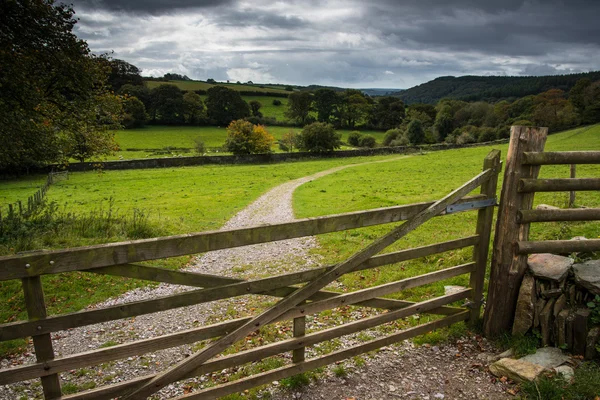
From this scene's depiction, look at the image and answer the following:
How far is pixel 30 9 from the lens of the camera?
45.4 feet

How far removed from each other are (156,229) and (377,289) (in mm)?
11550

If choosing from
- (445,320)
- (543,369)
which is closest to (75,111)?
(445,320)

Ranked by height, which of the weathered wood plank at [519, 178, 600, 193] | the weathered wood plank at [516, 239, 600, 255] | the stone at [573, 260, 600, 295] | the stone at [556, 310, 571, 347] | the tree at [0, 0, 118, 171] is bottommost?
the stone at [556, 310, 571, 347]

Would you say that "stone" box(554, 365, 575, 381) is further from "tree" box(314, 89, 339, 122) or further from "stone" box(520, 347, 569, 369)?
"tree" box(314, 89, 339, 122)

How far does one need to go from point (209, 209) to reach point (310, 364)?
61.1 ft

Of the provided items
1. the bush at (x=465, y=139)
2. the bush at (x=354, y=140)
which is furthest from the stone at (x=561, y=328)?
the bush at (x=465, y=139)

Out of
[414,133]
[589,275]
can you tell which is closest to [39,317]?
[589,275]

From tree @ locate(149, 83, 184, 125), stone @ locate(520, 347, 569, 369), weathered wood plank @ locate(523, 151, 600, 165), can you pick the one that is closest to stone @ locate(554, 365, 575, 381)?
stone @ locate(520, 347, 569, 369)

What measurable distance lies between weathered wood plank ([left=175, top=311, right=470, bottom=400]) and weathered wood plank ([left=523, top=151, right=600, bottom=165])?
2886 millimetres

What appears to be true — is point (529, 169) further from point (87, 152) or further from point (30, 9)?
point (87, 152)

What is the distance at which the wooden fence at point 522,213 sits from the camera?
18.9 ft

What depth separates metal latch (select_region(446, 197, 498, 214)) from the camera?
572 centimetres

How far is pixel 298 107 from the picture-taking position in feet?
352

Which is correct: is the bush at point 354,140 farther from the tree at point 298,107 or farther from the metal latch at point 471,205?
the metal latch at point 471,205
